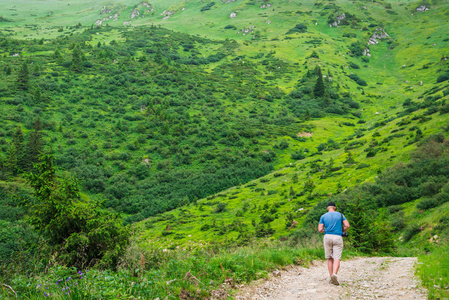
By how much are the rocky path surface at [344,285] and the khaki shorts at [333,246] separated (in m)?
0.72

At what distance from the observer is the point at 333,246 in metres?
7.96

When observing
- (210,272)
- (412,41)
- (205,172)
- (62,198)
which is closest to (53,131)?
(205,172)

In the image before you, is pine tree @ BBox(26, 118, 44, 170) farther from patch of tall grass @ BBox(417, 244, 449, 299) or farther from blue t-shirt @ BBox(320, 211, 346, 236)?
patch of tall grass @ BBox(417, 244, 449, 299)

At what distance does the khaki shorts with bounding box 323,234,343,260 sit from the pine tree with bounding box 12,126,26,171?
2825 inches

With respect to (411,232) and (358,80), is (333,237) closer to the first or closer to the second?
(411,232)

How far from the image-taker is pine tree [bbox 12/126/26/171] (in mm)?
61375

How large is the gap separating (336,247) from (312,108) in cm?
11541

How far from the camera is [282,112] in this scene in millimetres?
112562

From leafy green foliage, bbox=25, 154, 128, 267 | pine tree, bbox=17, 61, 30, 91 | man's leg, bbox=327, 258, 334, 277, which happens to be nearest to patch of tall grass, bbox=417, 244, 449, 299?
man's leg, bbox=327, 258, 334, 277

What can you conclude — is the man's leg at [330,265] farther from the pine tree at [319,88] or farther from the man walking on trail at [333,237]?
the pine tree at [319,88]

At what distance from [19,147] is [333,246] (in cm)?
7615

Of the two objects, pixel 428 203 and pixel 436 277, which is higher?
pixel 436 277

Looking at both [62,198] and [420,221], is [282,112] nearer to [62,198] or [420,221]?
[420,221]

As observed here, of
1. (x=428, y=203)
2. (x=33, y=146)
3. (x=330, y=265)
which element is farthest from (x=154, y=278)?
(x=33, y=146)
